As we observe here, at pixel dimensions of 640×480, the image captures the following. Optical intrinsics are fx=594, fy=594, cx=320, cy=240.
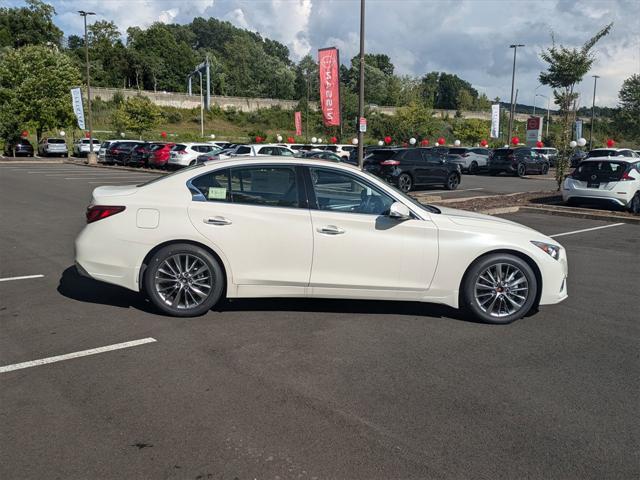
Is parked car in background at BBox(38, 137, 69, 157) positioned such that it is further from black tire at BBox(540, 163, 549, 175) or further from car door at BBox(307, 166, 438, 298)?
car door at BBox(307, 166, 438, 298)

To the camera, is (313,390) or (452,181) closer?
(313,390)

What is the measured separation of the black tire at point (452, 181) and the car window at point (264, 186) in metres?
17.8

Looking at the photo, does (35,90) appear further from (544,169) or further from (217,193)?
(217,193)

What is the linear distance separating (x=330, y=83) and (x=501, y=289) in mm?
16646

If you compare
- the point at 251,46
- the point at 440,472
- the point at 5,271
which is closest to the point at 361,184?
the point at 440,472

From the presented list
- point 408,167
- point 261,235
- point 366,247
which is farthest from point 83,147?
point 366,247

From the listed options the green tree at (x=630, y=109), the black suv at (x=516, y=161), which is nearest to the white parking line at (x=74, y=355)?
the black suv at (x=516, y=161)

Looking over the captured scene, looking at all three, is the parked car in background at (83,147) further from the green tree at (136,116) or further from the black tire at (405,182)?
the black tire at (405,182)

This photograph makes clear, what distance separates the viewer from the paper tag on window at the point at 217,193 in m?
5.75

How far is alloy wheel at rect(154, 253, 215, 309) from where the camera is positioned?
562cm

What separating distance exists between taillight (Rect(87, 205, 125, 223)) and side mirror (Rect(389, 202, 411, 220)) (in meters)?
2.56

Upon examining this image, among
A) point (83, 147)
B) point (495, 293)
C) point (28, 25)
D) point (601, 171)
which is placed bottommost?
point (495, 293)

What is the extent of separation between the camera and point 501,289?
5.77 m

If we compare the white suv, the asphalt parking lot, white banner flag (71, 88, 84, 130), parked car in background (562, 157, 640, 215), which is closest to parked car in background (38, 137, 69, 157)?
white banner flag (71, 88, 84, 130)
